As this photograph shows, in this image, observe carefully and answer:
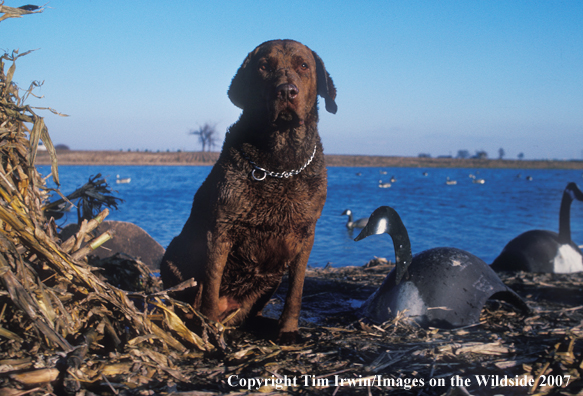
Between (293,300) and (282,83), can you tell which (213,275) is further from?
(282,83)

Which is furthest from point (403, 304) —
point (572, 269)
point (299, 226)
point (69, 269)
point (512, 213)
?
point (512, 213)

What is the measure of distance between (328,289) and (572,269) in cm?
380

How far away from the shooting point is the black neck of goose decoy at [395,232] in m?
3.54

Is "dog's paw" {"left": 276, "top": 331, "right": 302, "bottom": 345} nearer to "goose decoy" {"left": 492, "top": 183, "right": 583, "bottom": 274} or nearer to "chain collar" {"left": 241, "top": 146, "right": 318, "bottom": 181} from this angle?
"chain collar" {"left": 241, "top": 146, "right": 318, "bottom": 181}

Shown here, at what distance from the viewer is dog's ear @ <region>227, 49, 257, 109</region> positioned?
10.5 ft

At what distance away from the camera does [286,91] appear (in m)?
2.76

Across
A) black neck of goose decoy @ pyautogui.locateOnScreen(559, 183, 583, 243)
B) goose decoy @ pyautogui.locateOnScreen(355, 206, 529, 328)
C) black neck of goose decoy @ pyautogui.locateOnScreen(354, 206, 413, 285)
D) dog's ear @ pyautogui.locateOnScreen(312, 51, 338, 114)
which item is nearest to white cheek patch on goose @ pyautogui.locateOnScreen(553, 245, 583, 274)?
black neck of goose decoy @ pyautogui.locateOnScreen(559, 183, 583, 243)

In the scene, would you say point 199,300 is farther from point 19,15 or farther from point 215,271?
point 19,15

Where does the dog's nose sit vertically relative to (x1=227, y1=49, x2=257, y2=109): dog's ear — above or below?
below

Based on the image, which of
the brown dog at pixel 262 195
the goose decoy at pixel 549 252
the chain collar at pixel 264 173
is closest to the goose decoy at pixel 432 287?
the brown dog at pixel 262 195

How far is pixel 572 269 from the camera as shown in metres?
5.87

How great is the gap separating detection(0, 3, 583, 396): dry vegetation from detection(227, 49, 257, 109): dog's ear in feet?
4.58

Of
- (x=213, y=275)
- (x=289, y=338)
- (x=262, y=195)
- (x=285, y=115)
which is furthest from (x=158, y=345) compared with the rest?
(x=285, y=115)

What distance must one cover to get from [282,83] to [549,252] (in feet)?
17.0
